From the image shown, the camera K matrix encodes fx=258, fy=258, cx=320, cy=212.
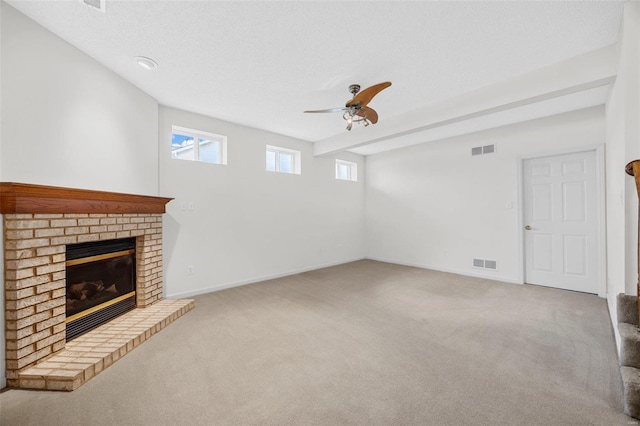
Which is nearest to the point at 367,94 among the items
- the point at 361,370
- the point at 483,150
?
the point at 361,370

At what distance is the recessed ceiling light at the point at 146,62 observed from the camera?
2456mm

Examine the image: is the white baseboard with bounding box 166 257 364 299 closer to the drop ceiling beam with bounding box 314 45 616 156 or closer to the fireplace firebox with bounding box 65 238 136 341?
the fireplace firebox with bounding box 65 238 136 341

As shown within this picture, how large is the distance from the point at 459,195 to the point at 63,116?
5677mm

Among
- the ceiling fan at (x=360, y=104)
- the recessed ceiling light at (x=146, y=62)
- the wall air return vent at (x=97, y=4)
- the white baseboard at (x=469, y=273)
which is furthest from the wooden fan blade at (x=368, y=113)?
the white baseboard at (x=469, y=273)

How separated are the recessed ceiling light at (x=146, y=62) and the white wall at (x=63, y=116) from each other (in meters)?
0.44

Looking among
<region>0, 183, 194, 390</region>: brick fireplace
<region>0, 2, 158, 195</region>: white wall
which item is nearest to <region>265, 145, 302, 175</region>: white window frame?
<region>0, 2, 158, 195</region>: white wall

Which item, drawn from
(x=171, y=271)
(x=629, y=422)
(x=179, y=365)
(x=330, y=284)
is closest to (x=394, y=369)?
(x=629, y=422)

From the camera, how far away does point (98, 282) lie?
2.64 m

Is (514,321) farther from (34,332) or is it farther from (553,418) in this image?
(34,332)

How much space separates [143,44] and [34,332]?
2459mm

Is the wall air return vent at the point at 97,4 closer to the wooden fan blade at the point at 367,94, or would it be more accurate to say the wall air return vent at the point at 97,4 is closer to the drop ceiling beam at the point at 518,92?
the wooden fan blade at the point at 367,94

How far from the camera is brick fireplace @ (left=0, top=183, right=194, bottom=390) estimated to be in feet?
5.94

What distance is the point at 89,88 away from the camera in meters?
2.48

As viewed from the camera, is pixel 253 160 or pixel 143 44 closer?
pixel 143 44
